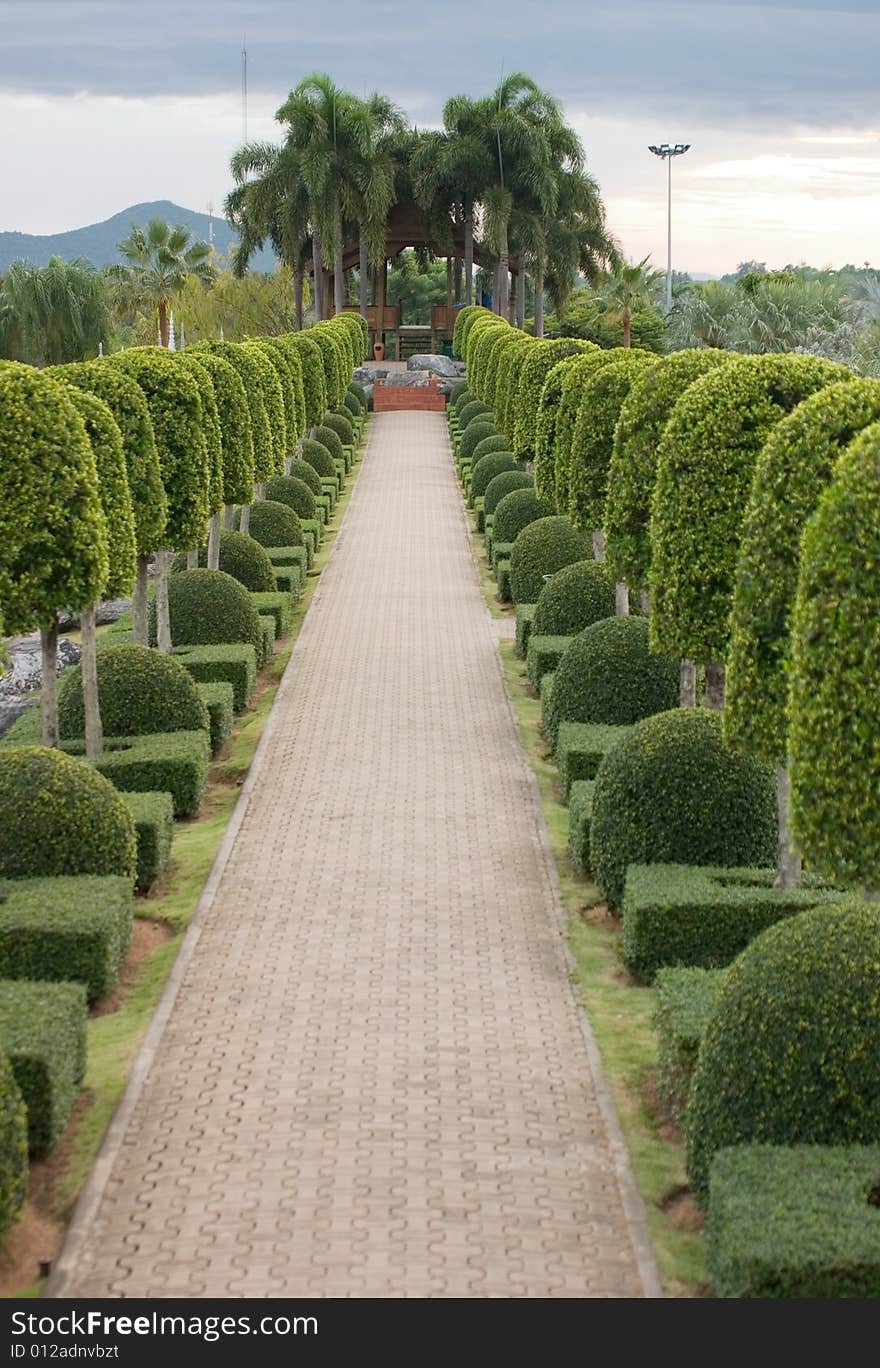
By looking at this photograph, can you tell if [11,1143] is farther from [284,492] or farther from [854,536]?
[284,492]

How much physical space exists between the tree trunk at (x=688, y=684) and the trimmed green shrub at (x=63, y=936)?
6683 mm

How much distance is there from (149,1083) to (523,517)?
76.8 ft

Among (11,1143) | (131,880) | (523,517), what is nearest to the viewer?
(11,1143)

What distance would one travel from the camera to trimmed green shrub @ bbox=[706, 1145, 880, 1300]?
26.7ft

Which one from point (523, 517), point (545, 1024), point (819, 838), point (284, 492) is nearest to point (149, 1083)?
point (545, 1024)

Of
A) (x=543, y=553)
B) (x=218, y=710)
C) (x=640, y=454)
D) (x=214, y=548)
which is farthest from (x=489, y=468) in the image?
(x=640, y=454)

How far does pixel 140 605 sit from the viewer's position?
22.5 m

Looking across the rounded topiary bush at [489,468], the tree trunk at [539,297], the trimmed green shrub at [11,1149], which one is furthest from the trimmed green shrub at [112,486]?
the tree trunk at [539,297]

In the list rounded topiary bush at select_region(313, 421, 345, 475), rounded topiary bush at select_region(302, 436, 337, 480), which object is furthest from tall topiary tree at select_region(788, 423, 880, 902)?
rounded topiary bush at select_region(313, 421, 345, 475)

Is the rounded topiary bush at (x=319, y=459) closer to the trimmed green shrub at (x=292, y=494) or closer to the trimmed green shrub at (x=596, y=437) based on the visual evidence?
the trimmed green shrub at (x=292, y=494)

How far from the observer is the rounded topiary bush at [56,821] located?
46.1 feet

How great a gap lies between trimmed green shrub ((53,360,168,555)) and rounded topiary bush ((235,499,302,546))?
40.2 feet

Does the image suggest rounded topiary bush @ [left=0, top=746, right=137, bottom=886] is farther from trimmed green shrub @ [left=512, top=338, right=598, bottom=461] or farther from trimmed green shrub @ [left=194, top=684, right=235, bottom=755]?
trimmed green shrub @ [left=512, top=338, right=598, bottom=461]

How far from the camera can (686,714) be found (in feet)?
49.5
